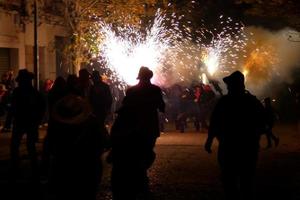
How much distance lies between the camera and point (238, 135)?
7348 millimetres

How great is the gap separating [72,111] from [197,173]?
5306 millimetres

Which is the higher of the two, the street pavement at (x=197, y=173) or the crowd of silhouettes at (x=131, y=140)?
the crowd of silhouettes at (x=131, y=140)

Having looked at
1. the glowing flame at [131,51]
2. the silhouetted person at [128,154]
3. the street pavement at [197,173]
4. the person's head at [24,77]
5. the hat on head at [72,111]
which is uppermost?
the glowing flame at [131,51]

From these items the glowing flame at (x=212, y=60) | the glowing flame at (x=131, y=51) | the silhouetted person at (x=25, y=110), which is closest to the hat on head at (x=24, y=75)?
the silhouetted person at (x=25, y=110)

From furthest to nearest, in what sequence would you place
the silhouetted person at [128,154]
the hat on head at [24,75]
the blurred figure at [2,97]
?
the blurred figure at [2,97] → the hat on head at [24,75] → the silhouetted person at [128,154]

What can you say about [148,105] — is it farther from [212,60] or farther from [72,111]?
[212,60]

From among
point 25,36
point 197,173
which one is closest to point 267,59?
point 25,36

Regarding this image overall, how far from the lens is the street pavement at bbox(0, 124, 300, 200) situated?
923 cm

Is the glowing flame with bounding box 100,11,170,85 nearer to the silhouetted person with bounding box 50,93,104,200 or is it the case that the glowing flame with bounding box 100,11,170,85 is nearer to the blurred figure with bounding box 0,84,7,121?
the blurred figure with bounding box 0,84,7,121

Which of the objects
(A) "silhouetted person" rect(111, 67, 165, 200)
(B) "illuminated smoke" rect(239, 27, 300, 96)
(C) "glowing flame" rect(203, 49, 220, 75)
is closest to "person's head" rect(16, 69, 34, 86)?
(A) "silhouetted person" rect(111, 67, 165, 200)

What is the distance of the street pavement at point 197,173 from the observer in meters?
9.23

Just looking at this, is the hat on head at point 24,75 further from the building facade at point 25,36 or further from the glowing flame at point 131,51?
the building facade at point 25,36

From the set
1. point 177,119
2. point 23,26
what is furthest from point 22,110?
point 23,26

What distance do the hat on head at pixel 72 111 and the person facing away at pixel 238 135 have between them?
184cm
